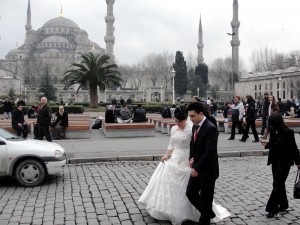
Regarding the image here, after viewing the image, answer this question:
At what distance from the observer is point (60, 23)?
445 ft

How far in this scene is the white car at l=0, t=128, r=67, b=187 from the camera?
7.66 m

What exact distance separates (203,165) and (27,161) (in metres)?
4.21

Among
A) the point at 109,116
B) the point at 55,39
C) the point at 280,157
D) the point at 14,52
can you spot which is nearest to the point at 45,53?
the point at 55,39

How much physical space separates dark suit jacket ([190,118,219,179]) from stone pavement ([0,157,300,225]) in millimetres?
878

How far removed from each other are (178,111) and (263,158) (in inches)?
265

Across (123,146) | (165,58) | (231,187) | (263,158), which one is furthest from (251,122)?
(165,58)

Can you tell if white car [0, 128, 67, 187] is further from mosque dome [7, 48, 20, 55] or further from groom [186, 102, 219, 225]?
mosque dome [7, 48, 20, 55]

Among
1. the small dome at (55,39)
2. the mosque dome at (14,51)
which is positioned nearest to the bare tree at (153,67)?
the small dome at (55,39)

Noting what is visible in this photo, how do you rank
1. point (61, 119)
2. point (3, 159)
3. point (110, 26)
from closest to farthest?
point (3, 159), point (61, 119), point (110, 26)

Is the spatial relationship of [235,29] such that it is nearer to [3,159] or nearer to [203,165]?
[3,159]

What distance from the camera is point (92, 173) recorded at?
29.9 ft

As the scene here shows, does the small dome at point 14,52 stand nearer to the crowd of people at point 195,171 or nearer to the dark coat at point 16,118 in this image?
the dark coat at point 16,118

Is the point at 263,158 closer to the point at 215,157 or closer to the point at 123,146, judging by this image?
the point at 123,146

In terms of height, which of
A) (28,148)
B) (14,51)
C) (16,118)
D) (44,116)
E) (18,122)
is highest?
(14,51)
